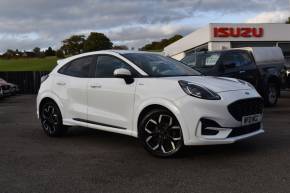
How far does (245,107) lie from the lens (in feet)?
21.6

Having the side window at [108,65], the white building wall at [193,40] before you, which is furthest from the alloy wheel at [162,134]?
the white building wall at [193,40]

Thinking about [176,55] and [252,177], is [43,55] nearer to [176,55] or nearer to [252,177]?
[176,55]

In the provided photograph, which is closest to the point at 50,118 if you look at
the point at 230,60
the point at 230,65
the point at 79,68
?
the point at 79,68

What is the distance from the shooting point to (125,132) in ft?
23.6

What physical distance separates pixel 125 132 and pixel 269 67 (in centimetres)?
805

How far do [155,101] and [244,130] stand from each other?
1.29m

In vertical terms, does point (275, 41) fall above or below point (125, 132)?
above

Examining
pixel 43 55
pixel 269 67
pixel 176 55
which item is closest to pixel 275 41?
pixel 176 55

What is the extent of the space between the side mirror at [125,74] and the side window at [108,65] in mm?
222

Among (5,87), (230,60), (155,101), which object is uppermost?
(230,60)

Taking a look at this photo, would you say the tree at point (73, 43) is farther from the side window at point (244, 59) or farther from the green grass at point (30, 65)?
the side window at point (244, 59)

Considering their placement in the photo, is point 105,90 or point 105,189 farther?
point 105,90

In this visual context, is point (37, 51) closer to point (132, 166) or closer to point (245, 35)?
point (245, 35)

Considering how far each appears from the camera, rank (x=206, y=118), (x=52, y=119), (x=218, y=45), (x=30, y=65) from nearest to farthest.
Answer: (x=206, y=118) → (x=52, y=119) → (x=218, y=45) → (x=30, y=65)
